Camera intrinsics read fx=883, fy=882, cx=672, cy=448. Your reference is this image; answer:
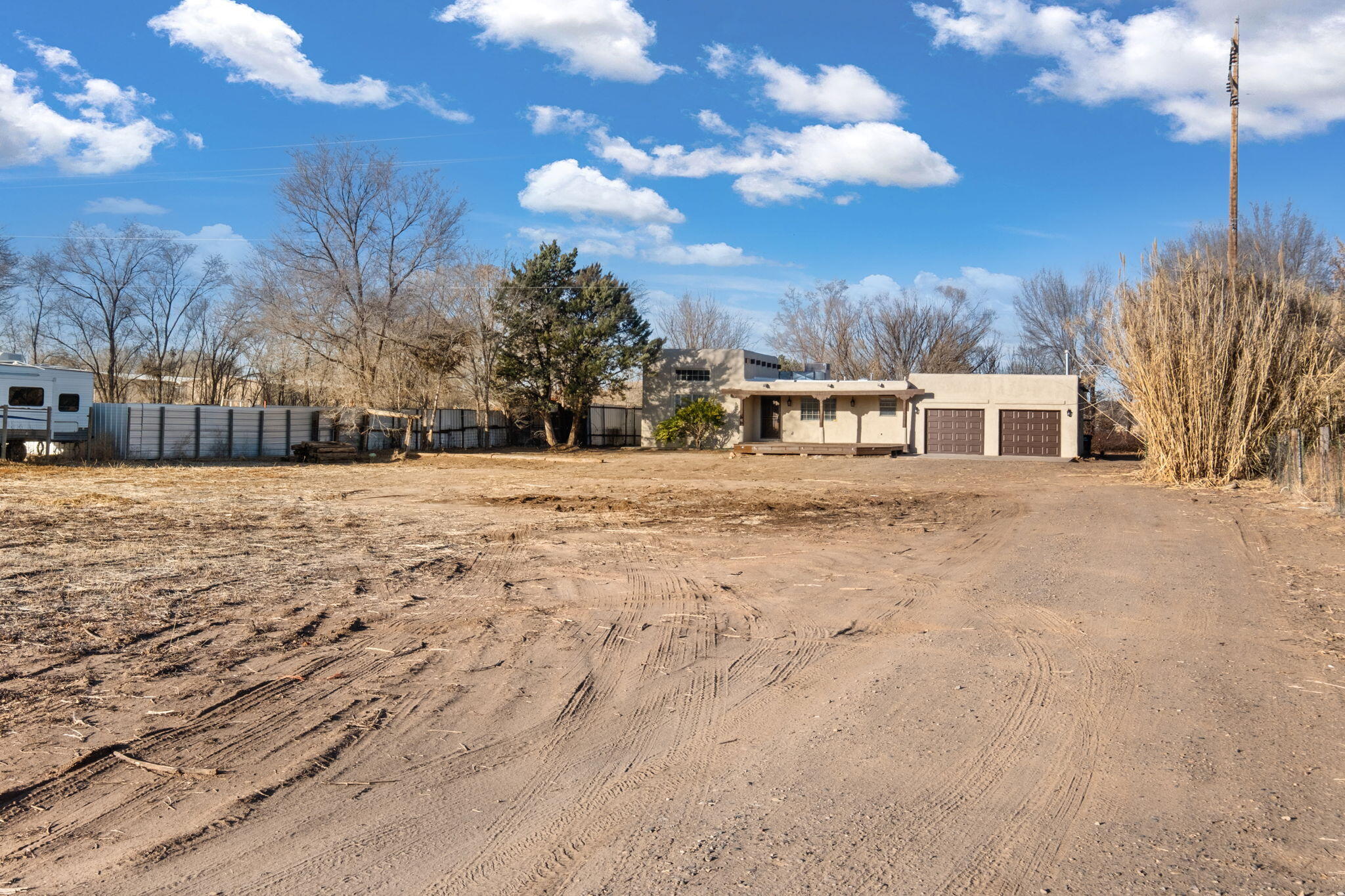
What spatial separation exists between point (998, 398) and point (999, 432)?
1.29m

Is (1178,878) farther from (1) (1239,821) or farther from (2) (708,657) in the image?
(2) (708,657)

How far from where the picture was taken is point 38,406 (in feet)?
82.4

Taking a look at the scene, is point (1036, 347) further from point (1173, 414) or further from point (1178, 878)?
point (1178, 878)

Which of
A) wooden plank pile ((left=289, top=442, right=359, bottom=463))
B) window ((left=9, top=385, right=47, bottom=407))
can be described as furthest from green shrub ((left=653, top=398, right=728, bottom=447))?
window ((left=9, top=385, right=47, bottom=407))

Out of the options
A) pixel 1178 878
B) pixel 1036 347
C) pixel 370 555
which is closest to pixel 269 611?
pixel 370 555

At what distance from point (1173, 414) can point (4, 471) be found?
27318 millimetres

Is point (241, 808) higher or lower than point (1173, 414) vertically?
lower

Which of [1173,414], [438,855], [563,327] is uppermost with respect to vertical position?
[563,327]

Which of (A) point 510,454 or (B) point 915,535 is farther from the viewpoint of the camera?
(A) point 510,454

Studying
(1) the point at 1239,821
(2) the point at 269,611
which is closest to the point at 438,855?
(1) the point at 1239,821

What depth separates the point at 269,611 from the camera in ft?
23.0

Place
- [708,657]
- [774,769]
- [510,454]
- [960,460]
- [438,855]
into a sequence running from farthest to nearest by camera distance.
→ 1. [510,454]
2. [960,460]
3. [708,657]
4. [774,769]
5. [438,855]

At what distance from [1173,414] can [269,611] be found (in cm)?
1929

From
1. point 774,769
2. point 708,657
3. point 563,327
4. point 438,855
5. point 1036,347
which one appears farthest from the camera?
point 1036,347
